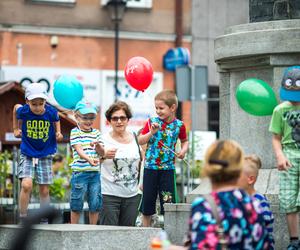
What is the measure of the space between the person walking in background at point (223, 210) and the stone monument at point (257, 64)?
3.60 meters

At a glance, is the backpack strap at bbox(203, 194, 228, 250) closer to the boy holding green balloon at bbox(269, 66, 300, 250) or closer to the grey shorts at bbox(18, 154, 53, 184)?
the boy holding green balloon at bbox(269, 66, 300, 250)

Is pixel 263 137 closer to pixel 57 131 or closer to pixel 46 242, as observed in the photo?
pixel 57 131

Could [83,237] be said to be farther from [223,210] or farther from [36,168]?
[223,210]

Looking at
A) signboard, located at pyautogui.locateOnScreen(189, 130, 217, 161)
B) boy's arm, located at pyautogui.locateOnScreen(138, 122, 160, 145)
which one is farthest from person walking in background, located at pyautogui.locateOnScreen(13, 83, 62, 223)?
signboard, located at pyautogui.locateOnScreen(189, 130, 217, 161)

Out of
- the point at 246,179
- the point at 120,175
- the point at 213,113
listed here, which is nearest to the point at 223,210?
the point at 246,179

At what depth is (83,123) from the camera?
451 inches

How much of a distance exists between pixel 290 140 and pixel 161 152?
76.0 inches

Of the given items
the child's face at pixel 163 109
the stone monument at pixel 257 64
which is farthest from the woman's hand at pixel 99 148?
the stone monument at pixel 257 64

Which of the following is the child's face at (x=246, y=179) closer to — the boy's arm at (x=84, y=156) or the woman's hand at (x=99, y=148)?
the woman's hand at (x=99, y=148)

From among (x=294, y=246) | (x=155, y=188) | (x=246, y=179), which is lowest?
(x=294, y=246)

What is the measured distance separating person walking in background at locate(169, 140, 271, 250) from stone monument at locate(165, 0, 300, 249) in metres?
3.60

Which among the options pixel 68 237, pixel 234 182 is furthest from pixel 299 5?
pixel 234 182

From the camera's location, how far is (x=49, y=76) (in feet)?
95.1

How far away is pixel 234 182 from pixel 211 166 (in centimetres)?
18
